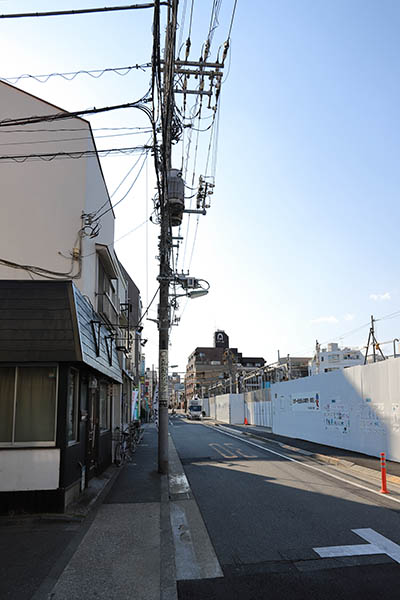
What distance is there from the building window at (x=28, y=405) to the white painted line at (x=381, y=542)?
5518 millimetres

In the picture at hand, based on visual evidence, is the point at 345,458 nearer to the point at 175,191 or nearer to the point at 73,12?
the point at 175,191

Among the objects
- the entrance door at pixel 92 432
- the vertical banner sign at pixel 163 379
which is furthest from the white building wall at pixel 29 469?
the vertical banner sign at pixel 163 379

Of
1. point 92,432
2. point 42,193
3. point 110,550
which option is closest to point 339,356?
point 92,432

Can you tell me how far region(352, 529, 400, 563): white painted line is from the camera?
6.12m

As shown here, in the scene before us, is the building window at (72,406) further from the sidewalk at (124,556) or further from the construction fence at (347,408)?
the construction fence at (347,408)

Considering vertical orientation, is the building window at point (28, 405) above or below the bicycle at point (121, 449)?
above

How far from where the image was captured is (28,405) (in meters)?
8.80

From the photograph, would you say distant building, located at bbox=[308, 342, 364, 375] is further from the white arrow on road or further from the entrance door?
the white arrow on road

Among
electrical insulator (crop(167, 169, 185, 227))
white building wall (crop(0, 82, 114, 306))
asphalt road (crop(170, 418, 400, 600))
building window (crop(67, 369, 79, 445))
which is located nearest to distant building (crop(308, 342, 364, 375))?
electrical insulator (crop(167, 169, 185, 227))

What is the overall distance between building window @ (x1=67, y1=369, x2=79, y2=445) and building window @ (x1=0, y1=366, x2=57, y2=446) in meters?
0.38

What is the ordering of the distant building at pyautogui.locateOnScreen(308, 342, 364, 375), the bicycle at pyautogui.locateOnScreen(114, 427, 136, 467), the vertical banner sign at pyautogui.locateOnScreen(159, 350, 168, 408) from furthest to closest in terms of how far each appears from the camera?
1. the distant building at pyautogui.locateOnScreen(308, 342, 364, 375)
2. the bicycle at pyautogui.locateOnScreen(114, 427, 136, 467)
3. the vertical banner sign at pyautogui.locateOnScreen(159, 350, 168, 408)

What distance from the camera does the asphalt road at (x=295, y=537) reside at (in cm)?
517

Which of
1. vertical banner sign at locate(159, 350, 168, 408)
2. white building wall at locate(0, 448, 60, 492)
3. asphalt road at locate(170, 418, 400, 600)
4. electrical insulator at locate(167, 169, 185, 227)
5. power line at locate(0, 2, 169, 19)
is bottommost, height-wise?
asphalt road at locate(170, 418, 400, 600)

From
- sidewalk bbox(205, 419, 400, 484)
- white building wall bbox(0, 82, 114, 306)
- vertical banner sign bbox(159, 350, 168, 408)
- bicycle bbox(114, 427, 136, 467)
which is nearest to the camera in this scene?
white building wall bbox(0, 82, 114, 306)
